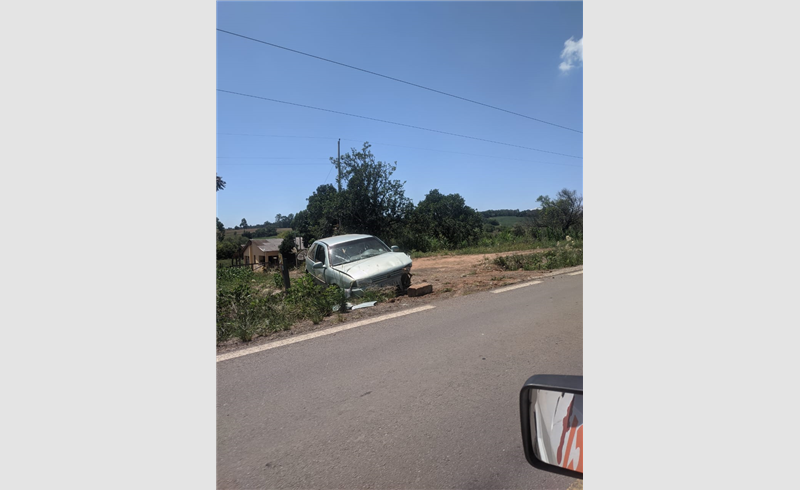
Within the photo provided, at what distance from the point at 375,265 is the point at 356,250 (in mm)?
919

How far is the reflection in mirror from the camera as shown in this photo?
1112 millimetres

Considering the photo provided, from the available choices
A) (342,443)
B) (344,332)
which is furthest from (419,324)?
(342,443)

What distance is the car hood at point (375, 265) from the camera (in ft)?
25.9

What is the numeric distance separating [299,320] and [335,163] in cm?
2188

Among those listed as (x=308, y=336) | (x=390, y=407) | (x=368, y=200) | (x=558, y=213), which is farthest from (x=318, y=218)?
(x=390, y=407)

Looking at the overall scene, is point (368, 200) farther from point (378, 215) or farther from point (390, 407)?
point (390, 407)

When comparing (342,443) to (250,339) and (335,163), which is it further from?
(335,163)

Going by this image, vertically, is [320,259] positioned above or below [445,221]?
below

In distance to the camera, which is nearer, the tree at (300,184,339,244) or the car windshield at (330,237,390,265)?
the car windshield at (330,237,390,265)

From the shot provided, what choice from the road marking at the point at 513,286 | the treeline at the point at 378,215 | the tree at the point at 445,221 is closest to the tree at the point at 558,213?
the treeline at the point at 378,215

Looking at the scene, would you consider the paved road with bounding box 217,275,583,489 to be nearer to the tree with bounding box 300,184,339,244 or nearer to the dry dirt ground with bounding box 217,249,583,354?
the dry dirt ground with bounding box 217,249,583,354

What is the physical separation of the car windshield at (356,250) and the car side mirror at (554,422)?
7391 mm

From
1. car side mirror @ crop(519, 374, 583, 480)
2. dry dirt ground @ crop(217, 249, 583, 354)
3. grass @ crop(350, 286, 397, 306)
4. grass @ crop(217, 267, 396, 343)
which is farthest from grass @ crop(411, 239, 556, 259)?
car side mirror @ crop(519, 374, 583, 480)

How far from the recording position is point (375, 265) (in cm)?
823
